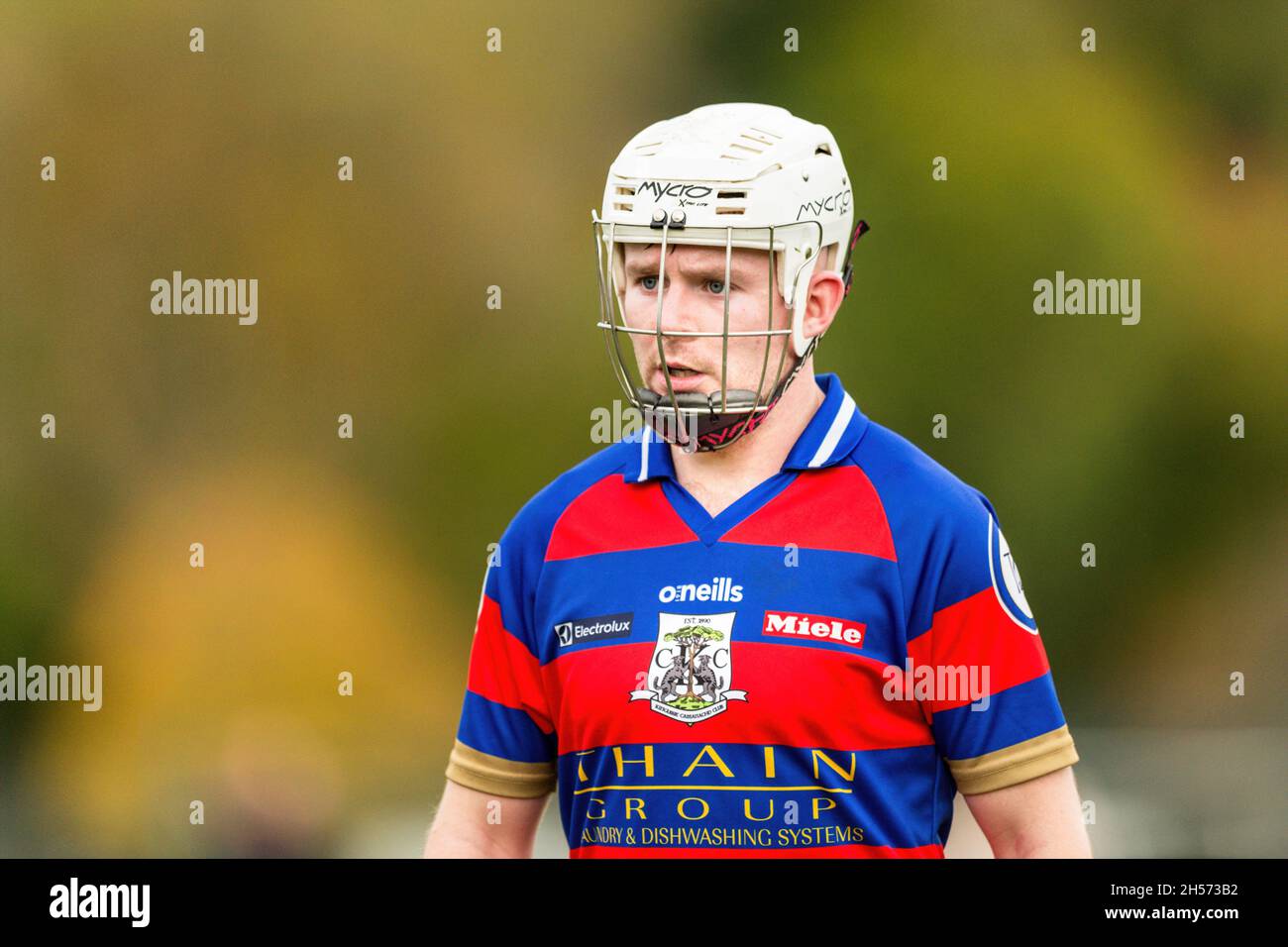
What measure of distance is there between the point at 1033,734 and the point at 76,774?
5.30m

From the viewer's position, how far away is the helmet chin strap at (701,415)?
121 inches

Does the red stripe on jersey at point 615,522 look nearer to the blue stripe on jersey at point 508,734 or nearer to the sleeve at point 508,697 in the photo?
the sleeve at point 508,697

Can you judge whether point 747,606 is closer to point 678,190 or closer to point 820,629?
point 820,629

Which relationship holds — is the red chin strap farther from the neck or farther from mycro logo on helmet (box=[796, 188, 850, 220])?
the neck

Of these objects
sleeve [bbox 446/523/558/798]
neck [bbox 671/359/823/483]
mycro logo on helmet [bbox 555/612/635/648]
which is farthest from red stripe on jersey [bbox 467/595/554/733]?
neck [bbox 671/359/823/483]

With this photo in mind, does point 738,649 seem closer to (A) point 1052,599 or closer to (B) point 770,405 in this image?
(B) point 770,405

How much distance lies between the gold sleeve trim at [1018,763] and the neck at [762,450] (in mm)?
579

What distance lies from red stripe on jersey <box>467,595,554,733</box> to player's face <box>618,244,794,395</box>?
0.50 m

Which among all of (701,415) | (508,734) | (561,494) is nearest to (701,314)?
(701,415)

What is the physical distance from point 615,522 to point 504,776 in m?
0.47

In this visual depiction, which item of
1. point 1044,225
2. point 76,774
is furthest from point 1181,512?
point 76,774

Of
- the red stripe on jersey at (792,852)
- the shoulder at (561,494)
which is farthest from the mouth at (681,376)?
the red stripe on jersey at (792,852)

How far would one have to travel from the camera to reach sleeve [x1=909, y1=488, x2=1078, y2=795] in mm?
2984
